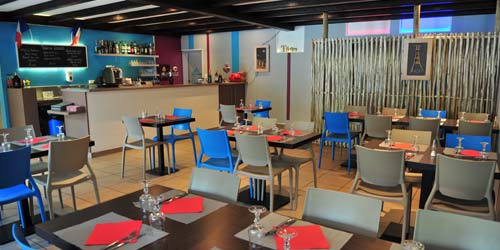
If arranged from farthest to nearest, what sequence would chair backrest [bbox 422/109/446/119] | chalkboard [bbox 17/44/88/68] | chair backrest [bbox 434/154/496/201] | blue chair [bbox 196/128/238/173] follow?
chalkboard [bbox 17/44/88/68] → chair backrest [bbox 422/109/446/119] → blue chair [bbox 196/128/238/173] → chair backrest [bbox 434/154/496/201]

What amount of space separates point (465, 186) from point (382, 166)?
2.05 ft

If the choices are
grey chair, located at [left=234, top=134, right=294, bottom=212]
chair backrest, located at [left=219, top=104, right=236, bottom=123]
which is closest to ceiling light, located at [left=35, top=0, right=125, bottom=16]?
chair backrest, located at [left=219, top=104, right=236, bottom=123]

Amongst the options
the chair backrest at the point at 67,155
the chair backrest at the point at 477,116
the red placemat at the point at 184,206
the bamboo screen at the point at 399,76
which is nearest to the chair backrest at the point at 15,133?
the chair backrest at the point at 67,155

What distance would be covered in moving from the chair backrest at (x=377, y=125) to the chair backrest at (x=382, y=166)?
2.26m

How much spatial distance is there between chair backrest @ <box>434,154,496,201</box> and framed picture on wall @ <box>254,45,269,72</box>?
7.24m

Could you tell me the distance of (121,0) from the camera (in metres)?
6.24

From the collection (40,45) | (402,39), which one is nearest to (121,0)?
(40,45)

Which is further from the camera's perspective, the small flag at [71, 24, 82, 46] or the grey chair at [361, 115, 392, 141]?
the small flag at [71, 24, 82, 46]

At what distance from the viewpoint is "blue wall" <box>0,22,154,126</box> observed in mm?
7570

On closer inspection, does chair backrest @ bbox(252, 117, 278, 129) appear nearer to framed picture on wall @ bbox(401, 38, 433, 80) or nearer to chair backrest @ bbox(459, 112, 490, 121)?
framed picture on wall @ bbox(401, 38, 433, 80)

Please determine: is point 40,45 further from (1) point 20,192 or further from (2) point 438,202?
(2) point 438,202

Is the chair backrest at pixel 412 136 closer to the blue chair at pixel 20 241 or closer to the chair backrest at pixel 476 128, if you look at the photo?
the chair backrest at pixel 476 128

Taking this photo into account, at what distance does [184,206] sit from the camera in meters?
2.08

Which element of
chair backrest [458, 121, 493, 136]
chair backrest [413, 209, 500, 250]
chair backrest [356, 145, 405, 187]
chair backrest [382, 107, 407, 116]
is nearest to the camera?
chair backrest [413, 209, 500, 250]
